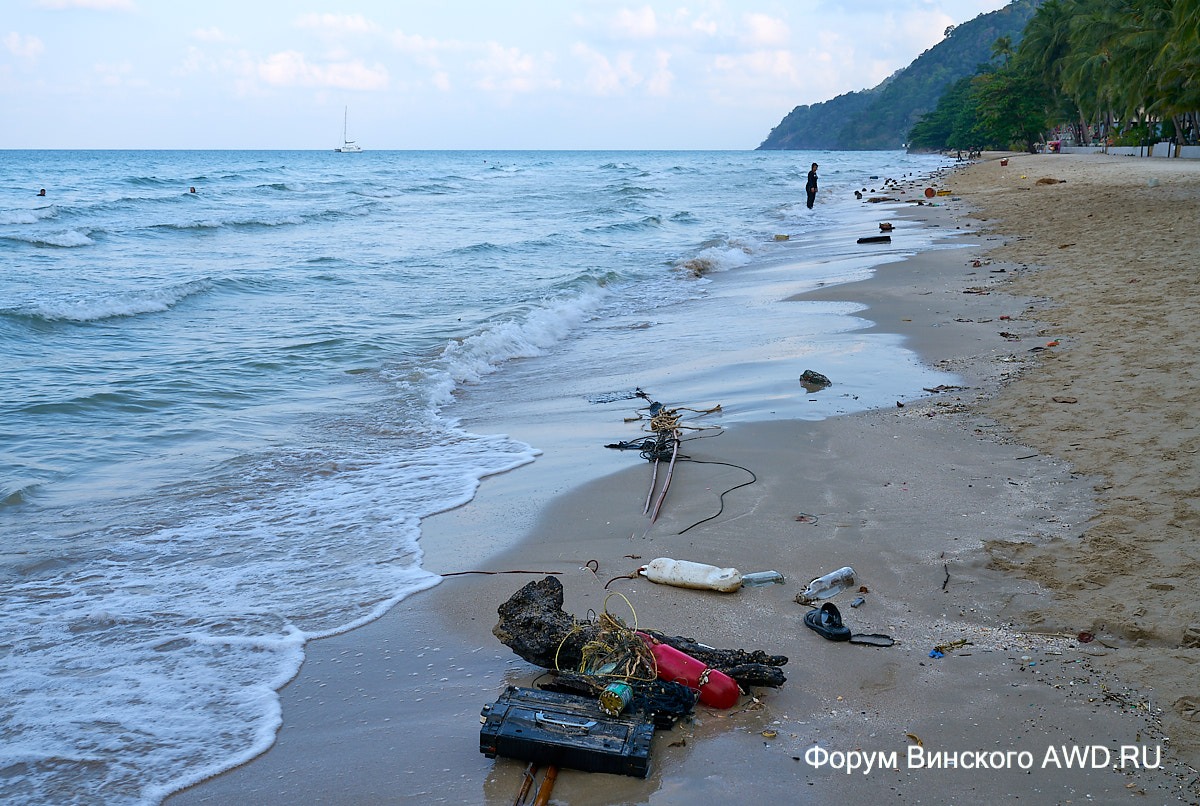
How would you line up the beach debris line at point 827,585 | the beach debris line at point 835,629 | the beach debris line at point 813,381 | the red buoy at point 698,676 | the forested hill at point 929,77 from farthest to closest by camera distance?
the forested hill at point 929,77, the beach debris line at point 813,381, the beach debris line at point 827,585, the beach debris line at point 835,629, the red buoy at point 698,676

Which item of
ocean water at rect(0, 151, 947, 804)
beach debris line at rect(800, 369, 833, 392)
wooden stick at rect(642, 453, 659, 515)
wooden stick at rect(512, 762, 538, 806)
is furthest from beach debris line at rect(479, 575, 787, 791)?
beach debris line at rect(800, 369, 833, 392)

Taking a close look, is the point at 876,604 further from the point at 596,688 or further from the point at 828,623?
the point at 596,688

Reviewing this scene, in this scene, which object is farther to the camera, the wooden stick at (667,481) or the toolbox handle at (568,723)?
the wooden stick at (667,481)

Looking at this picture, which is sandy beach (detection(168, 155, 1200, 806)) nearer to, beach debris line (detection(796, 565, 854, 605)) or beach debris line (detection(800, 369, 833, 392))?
beach debris line (detection(796, 565, 854, 605))

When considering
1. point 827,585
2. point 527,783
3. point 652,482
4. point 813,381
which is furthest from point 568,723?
point 813,381

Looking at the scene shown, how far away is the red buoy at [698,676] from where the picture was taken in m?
3.43

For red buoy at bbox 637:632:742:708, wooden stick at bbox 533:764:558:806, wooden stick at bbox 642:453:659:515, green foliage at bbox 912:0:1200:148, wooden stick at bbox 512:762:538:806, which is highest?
green foliage at bbox 912:0:1200:148

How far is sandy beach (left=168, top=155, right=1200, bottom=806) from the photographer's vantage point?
307 centimetres

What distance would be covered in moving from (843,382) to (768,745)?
5.41 meters

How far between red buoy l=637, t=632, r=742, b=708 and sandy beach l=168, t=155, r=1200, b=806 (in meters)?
0.07

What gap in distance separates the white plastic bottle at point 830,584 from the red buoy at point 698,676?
38.1 inches

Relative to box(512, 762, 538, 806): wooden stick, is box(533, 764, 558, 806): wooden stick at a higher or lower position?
higher

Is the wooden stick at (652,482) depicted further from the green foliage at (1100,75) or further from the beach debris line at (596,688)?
the green foliage at (1100,75)

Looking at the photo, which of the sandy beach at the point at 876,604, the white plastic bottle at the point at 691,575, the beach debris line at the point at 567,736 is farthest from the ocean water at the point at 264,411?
the white plastic bottle at the point at 691,575
